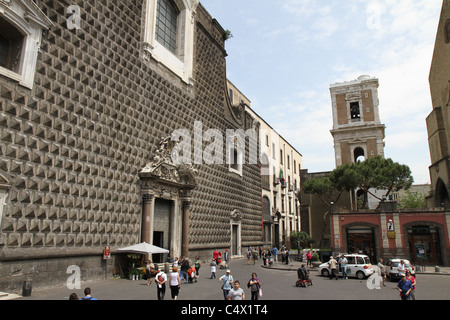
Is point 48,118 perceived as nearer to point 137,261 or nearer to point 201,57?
point 137,261

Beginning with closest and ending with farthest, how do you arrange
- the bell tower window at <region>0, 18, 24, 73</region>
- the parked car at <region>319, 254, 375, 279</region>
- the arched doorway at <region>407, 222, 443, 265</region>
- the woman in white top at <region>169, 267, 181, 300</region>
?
the woman in white top at <region>169, 267, 181, 300</region>, the bell tower window at <region>0, 18, 24, 73</region>, the parked car at <region>319, 254, 375, 279</region>, the arched doorway at <region>407, 222, 443, 265</region>

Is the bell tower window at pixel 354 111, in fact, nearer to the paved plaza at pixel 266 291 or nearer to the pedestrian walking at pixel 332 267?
the pedestrian walking at pixel 332 267

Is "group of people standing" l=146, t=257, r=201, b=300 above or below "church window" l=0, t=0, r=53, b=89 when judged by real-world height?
below

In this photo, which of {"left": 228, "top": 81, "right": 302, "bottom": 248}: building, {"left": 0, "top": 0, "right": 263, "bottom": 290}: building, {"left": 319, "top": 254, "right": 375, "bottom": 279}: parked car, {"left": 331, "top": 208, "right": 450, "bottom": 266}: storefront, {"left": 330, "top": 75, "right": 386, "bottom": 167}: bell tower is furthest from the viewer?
{"left": 330, "top": 75, "right": 386, "bottom": 167}: bell tower

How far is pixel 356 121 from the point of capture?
51.5m

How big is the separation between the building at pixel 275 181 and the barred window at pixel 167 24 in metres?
13.1

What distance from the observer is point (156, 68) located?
62.4 feet

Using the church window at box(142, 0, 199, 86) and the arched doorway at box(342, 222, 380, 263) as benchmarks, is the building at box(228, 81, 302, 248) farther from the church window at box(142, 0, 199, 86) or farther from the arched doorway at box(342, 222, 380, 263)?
the church window at box(142, 0, 199, 86)

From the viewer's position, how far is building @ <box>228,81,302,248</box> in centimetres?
3700

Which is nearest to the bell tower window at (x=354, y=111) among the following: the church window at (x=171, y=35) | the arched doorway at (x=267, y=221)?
the arched doorway at (x=267, y=221)

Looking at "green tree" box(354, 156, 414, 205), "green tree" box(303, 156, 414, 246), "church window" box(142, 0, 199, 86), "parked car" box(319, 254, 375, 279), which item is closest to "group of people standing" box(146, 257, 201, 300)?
"parked car" box(319, 254, 375, 279)

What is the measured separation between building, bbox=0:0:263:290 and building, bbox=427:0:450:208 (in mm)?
21901
